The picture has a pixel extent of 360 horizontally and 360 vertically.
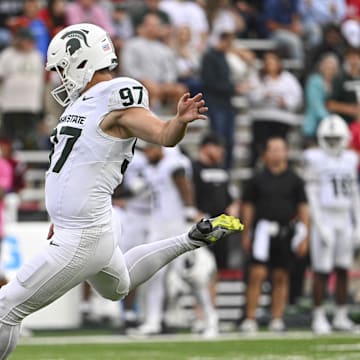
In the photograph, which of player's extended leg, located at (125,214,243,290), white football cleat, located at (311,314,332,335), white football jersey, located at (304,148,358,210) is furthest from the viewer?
white football jersey, located at (304,148,358,210)

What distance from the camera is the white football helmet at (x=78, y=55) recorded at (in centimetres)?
591

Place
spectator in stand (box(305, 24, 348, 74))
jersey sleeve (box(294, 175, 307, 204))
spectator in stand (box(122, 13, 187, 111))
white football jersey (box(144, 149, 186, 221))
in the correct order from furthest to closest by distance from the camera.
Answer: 1. spectator in stand (box(305, 24, 348, 74))
2. spectator in stand (box(122, 13, 187, 111))
3. jersey sleeve (box(294, 175, 307, 204))
4. white football jersey (box(144, 149, 186, 221))

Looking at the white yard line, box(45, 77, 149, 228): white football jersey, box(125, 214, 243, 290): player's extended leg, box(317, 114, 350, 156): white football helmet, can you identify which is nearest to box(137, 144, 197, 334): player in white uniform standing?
the white yard line

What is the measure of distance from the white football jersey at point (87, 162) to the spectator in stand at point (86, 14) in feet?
25.7

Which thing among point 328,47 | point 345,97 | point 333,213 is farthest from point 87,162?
point 328,47

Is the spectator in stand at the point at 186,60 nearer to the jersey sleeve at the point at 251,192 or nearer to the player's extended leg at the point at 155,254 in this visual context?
the jersey sleeve at the point at 251,192

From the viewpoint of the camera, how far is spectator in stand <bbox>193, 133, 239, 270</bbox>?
11.7 meters

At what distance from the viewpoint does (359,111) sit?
1463 cm

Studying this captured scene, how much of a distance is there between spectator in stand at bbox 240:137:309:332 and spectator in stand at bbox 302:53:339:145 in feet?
8.97

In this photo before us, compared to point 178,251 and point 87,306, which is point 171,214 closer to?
point 87,306

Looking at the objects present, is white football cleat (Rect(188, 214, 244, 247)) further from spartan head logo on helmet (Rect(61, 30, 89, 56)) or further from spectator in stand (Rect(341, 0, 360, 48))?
spectator in stand (Rect(341, 0, 360, 48))

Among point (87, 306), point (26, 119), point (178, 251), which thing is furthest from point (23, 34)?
point (178, 251)

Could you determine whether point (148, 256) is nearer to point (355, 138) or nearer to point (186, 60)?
point (355, 138)

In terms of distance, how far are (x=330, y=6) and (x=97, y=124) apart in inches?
429
